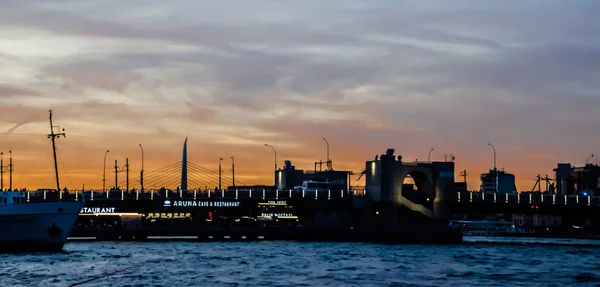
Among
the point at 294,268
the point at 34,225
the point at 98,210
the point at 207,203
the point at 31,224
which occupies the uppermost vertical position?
the point at 207,203

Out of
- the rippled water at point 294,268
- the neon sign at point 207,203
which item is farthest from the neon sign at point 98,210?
the rippled water at point 294,268

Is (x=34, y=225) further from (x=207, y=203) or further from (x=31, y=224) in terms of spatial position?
(x=207, y=203)

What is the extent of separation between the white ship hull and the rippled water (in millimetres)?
3833

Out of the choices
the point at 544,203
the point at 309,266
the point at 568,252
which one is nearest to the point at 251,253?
the point at 309,266

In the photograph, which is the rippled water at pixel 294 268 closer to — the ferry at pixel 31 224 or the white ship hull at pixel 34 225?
the white ship hull at pixel 34 225

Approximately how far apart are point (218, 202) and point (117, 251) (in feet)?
193

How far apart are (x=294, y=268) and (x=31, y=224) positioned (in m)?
43.9

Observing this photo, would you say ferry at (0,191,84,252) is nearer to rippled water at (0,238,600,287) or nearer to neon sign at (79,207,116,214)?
rippled water at (0,238,600,287)

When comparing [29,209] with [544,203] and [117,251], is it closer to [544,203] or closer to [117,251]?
[117,251]

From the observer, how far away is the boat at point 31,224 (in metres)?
132

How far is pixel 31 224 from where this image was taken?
13362 centimetres

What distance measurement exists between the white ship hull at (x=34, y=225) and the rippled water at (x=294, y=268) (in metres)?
3.83

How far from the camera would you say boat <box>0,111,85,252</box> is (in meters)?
132

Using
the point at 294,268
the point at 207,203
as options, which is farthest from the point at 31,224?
the point at 207,203
